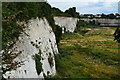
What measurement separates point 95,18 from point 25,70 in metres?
125

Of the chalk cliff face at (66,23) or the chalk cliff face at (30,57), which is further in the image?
the chalk cliff face at (66,23)

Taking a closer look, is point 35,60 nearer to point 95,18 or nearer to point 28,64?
point 28,64

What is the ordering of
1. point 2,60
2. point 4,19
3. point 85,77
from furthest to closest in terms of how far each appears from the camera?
point 85,77 → point 4,19 → point 2,60

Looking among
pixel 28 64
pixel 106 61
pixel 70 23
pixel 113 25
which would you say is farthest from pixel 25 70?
pixel 113 25

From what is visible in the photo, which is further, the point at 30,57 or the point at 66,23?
the point at 66,23

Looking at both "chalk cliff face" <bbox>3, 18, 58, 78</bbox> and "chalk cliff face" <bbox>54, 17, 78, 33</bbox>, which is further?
"chalk cliff face" <bbox>54, 17, 78, 33</bbox>

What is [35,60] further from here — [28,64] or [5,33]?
[5,33]

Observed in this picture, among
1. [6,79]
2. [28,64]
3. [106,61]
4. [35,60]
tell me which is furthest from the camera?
[106,61]

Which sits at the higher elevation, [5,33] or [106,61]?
[5,33]

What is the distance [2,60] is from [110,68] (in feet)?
73.3

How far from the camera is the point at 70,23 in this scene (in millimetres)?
83500

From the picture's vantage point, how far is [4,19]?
11000mm

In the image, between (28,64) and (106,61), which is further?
(106,61)

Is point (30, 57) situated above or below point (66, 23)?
above
